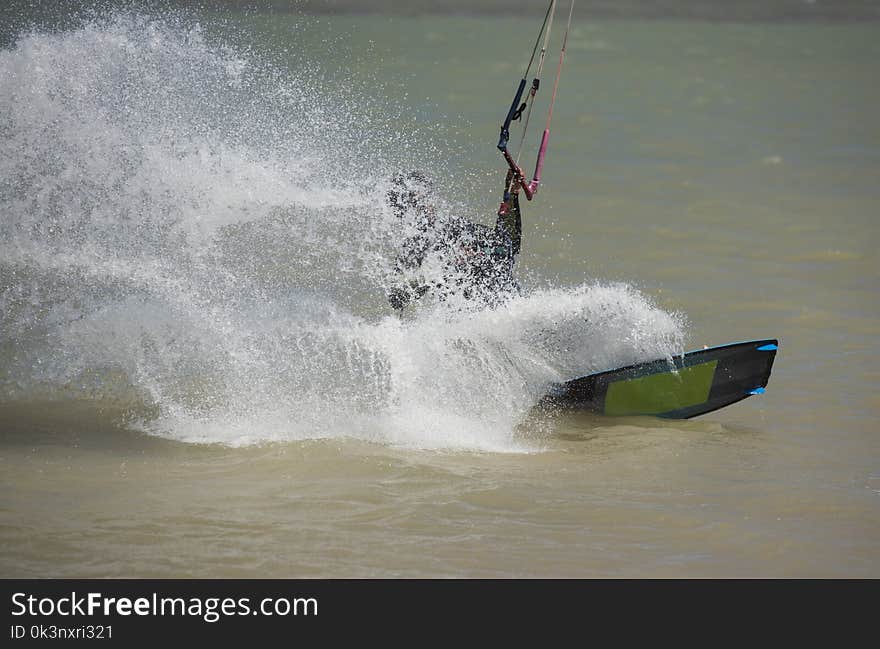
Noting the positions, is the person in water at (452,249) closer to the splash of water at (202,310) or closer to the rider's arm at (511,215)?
the rider's arm at (511,215)

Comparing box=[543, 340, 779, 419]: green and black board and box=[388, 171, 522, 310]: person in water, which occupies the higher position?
box=[388, 171, 522, 310]: person in water

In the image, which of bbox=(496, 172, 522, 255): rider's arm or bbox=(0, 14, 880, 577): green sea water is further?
bbox=(496, 172, 522, 255): rider's arm

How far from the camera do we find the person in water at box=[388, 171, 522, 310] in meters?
6.56

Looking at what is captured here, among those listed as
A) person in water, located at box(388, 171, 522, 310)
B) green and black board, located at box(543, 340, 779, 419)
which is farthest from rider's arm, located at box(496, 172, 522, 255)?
green and black board, located at box(543, 340, 779, 419)

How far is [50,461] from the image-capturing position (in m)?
5.75

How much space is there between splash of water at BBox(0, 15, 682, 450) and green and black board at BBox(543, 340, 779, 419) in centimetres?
13

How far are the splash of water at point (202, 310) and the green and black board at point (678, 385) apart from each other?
0.44 feet

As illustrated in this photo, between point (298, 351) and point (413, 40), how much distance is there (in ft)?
50.1

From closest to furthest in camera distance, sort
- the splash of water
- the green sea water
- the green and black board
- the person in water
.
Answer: the green sea water
the splash of water
the person in water
the green and black board

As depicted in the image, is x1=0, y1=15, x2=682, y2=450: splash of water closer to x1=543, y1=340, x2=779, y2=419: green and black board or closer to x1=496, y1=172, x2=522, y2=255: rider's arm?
x1=543, y1=340, x2=779, y2=419: green and black board

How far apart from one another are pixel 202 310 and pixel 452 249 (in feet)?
5.11

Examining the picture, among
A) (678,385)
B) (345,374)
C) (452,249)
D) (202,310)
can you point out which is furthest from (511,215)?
(202,310)
